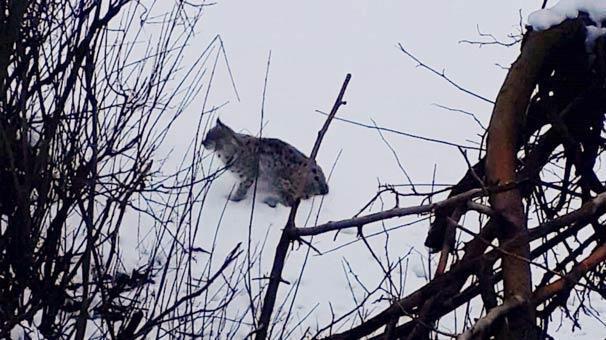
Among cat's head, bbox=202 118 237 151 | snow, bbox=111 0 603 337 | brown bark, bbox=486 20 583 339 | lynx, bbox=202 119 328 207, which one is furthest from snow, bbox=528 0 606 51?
cat's head, bbox=202 118 237 151

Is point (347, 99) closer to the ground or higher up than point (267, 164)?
higher up

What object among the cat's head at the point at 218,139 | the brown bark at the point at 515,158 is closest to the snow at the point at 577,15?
the brown bark at the point at 515,158

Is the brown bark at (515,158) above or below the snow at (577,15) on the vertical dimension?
below

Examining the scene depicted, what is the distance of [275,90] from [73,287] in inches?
247

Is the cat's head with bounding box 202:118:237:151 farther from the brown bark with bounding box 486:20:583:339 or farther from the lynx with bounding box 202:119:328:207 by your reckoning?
the brown bark with bounding box 486:20:583:339

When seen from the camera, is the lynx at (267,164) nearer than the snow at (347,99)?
No

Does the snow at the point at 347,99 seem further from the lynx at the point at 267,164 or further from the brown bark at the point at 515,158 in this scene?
the brown bark at the point at 515,158

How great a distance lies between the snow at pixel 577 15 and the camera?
1732 mm

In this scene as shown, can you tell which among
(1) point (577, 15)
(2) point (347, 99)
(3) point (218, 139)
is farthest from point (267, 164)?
(1) point (577, 15)

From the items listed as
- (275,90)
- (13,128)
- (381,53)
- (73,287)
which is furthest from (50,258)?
(381,53)

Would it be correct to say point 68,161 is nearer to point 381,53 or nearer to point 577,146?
point 577,146

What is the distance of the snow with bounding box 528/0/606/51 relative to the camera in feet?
5.68

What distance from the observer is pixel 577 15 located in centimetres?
174

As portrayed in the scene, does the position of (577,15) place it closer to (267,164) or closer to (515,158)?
Answer: (515,158)
